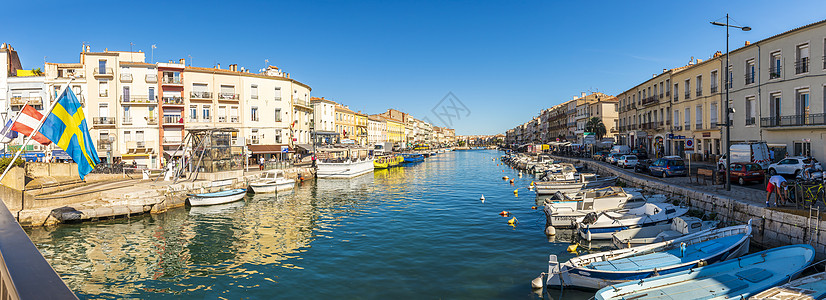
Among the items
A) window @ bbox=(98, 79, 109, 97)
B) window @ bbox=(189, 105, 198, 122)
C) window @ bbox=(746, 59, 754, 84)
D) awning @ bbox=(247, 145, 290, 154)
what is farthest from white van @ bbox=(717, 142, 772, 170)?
window @ bbox=(98, 79, 109, 97)

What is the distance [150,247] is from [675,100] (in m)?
48.6

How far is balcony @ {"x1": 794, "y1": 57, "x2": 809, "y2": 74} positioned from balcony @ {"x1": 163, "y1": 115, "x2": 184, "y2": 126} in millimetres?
55587

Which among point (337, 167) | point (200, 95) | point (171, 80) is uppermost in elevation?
point (171, 80)

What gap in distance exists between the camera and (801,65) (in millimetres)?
26391

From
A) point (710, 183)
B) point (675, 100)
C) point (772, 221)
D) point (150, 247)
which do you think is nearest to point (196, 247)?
point (150, 247)

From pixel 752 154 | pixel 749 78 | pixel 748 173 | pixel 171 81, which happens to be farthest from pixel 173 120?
pixel 749 78

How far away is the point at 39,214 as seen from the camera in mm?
20359

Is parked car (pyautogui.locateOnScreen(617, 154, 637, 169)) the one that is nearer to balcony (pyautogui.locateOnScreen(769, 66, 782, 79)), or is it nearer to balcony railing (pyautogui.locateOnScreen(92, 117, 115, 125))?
balcony (pyautogui.locateOnScreen(769, 66, 782, 79))

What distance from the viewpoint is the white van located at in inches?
975

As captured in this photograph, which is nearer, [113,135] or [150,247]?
[150,247]

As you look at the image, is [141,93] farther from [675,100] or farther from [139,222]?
[675,100]

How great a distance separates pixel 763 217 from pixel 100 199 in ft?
106

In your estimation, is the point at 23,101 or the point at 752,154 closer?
the point at 752,154

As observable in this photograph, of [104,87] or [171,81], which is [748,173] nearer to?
[171,81]
